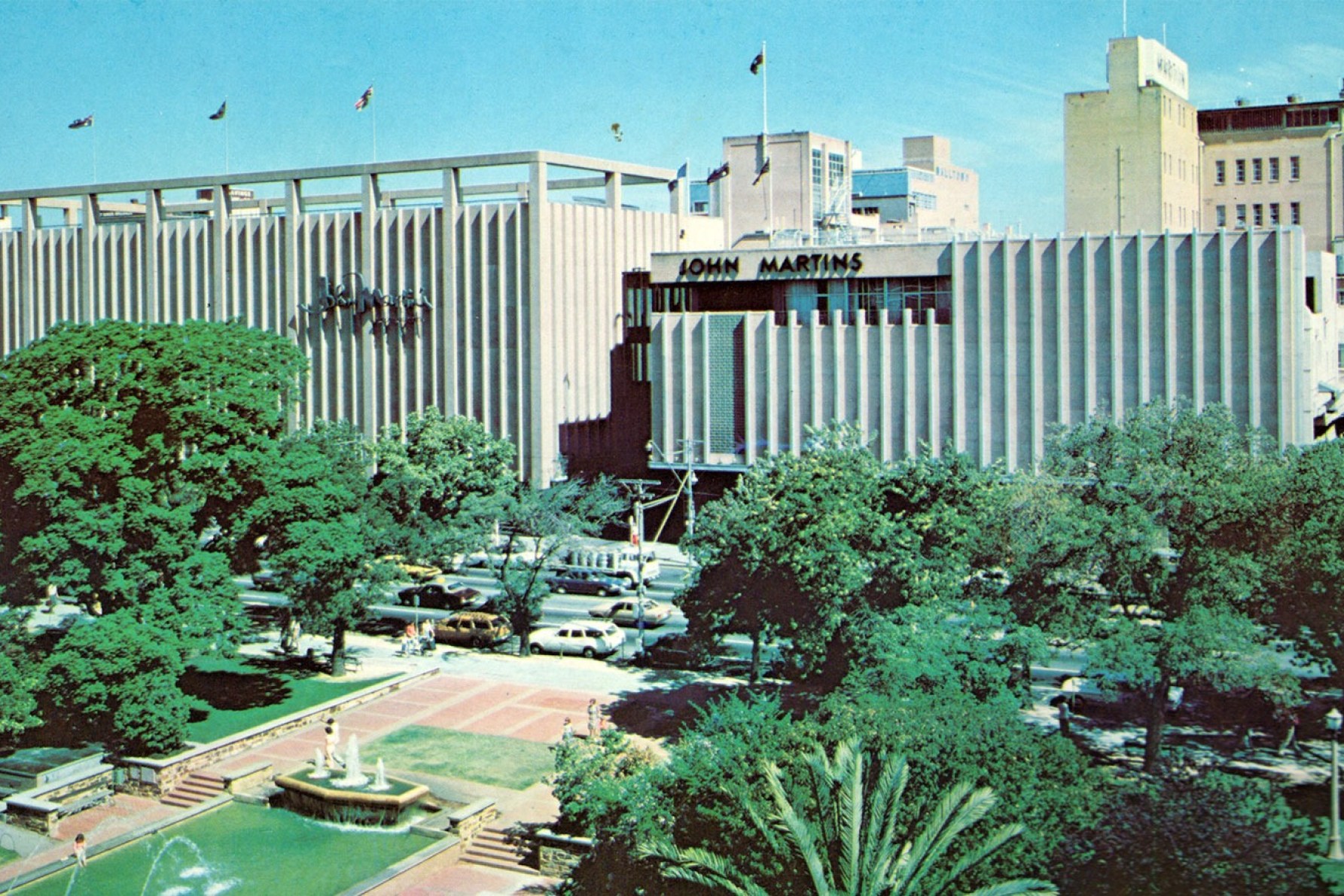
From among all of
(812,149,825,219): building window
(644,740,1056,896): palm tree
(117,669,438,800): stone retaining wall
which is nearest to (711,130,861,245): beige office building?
(812,149,825,219): building window

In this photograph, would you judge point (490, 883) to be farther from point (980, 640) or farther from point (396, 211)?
point (396, 211)

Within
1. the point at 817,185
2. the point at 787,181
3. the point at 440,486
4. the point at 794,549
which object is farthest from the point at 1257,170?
the point at 794,549

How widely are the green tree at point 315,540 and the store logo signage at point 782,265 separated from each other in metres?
30.0

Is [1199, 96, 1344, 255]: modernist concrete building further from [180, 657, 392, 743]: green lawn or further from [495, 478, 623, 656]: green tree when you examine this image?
[180, 657, 392, 743]: green lawn

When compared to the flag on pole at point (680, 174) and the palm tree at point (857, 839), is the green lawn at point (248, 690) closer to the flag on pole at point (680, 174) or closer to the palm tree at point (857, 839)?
the palm tree at point (857, 839)

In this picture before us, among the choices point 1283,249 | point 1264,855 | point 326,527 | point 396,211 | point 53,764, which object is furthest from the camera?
point 396,211

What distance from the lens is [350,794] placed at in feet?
122

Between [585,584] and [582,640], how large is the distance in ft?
37.1

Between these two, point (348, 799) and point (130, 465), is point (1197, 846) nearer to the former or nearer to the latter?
point (348, 799)

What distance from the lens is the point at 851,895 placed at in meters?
23.7

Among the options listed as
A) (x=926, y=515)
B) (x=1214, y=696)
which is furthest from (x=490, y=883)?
(x=1214, y=696)

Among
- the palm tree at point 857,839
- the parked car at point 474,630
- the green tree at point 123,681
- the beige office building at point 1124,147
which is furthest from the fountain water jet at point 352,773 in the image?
the beige office building at point 1124,147

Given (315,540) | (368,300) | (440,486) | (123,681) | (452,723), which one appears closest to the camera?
(123,681)

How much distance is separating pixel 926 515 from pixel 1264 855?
16.0 meters
